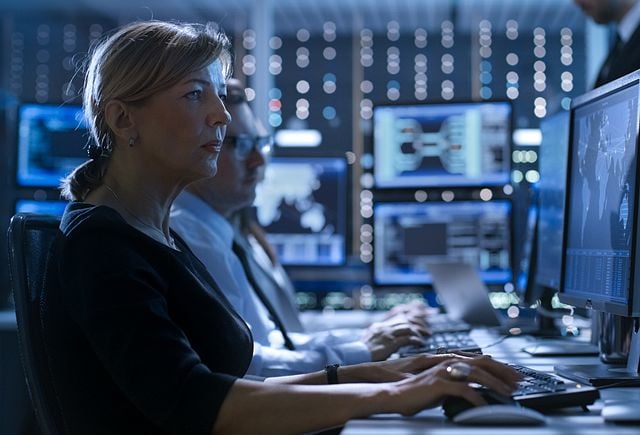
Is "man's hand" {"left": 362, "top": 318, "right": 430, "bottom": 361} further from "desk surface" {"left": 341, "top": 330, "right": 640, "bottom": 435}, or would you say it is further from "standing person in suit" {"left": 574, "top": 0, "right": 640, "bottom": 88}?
"standing person in suit" {"left": 574, "top": 0, "right": 640, "bottom": 88}

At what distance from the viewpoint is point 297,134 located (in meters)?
3.33

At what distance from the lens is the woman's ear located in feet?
4.67

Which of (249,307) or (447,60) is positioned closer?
(249,307)

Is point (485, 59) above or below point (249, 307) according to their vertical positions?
above

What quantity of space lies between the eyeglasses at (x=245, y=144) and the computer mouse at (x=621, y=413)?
1.43 meters

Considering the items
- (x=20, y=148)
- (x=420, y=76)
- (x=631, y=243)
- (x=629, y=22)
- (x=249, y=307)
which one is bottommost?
(x=249, y=307)

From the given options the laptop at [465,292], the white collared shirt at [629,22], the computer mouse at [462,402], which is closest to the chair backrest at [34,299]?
the computer mouse at [462,402]

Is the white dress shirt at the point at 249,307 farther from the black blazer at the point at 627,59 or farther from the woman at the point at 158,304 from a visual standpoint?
the black blazer at the point at 627,59

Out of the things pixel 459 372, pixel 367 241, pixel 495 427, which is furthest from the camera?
pixel 367 241

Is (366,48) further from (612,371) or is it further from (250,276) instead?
(612,371)

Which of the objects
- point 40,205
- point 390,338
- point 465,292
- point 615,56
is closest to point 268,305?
point 390,338

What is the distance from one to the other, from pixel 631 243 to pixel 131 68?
2.86 feet

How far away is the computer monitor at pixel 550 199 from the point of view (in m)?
2.12

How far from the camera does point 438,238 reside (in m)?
2.90
